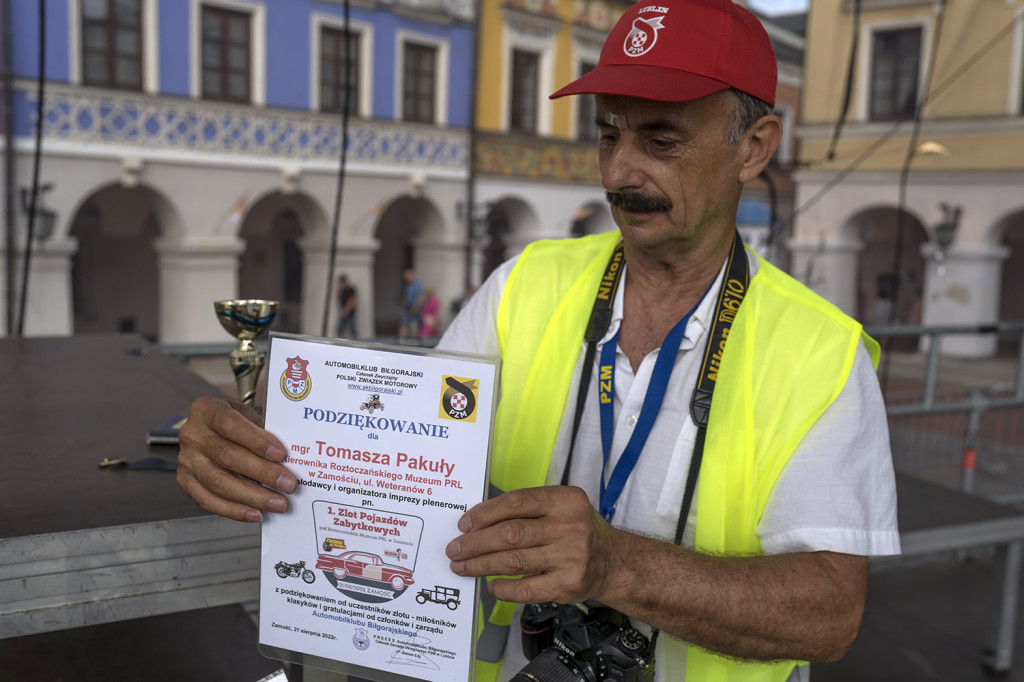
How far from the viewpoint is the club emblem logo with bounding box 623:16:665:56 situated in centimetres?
142

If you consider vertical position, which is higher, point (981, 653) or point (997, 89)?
point (997, 89)

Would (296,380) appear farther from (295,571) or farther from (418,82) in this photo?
(418,82)

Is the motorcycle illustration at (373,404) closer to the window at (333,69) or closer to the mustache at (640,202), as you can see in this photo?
the mustache at (640,202)

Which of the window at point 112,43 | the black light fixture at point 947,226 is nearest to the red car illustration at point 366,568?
the window at point 112,43

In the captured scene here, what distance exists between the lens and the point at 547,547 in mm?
1097

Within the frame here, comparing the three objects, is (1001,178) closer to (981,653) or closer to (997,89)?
(997,89)

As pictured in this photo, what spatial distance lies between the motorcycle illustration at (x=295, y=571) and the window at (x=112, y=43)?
1317 centimetres

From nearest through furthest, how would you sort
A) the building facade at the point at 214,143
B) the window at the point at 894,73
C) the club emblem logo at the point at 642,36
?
1. the club emblem logo at the point at 642,36
2. the building facade at the point at 214,143
3. the window at the point at 894,73

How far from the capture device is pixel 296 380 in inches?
48.0

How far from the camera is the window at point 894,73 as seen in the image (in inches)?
665

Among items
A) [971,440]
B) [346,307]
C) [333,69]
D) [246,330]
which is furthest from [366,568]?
[333,69]

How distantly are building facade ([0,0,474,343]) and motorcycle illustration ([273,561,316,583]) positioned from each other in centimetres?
1035

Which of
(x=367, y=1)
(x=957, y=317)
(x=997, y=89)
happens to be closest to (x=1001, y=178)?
(x=997, y=89)

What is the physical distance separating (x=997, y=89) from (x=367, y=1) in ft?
36.3
